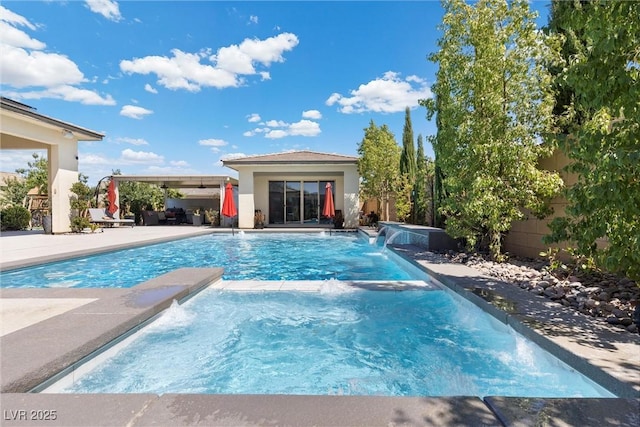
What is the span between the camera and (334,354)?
369 cm

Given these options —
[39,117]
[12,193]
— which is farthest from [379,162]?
[12,193]

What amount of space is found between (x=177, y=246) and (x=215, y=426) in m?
12.2

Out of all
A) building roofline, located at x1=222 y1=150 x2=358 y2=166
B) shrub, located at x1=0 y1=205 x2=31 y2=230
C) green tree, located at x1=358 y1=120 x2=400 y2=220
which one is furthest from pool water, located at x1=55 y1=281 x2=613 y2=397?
shrub, located at x1=0 y1=205 x2=31 y2=230

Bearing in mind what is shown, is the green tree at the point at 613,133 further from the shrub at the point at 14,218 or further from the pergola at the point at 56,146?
the shrub at the point at 14,218

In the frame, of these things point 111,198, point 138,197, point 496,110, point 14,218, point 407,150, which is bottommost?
point 14,218

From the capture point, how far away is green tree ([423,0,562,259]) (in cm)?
678

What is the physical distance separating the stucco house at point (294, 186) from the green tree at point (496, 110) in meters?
10.3

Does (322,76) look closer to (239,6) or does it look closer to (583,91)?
(239,6)

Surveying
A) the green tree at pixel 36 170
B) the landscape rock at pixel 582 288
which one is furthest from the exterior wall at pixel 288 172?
the green tree at pixel 36 170

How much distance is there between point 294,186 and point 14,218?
1507 cm

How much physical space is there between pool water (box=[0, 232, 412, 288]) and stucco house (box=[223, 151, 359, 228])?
4704 millimetres

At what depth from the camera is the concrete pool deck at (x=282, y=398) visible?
1888 millimetres

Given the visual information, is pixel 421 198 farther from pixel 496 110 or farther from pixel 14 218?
pixel 14 218

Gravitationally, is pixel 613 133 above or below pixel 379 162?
below
